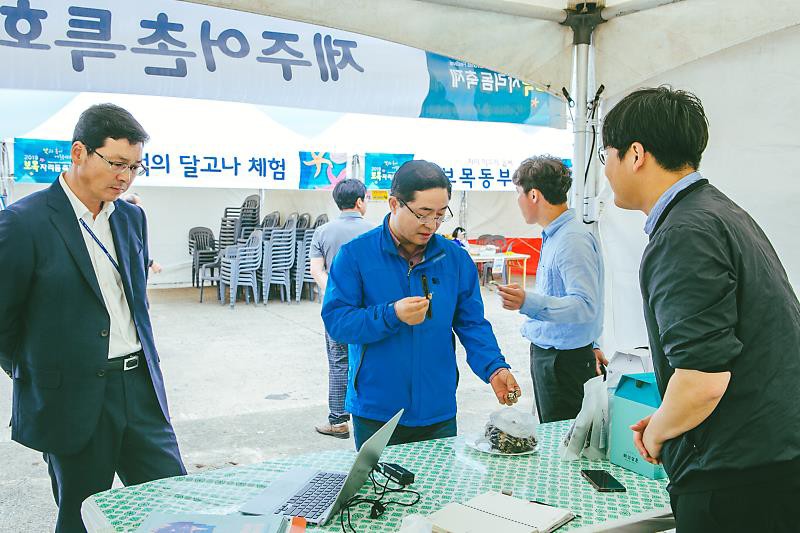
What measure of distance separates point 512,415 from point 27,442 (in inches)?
61.5

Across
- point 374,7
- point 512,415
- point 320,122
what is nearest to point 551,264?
point 512,415

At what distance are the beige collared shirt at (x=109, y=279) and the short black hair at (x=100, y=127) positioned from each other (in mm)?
175

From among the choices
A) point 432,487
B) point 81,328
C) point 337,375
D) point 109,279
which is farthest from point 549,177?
point 337,375

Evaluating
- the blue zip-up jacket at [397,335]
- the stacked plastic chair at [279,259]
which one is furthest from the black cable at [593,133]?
the stacked plastic chair at [279,259]

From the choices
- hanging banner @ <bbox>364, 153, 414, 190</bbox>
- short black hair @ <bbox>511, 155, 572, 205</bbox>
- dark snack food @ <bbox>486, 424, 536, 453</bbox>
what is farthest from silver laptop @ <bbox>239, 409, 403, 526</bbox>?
hanging banner @ <bbox>364, 153, 414, 190</bbox>

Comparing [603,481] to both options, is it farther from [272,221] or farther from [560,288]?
[272,221]

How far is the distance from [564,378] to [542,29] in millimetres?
1790

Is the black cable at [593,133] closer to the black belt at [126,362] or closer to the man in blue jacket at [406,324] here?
the man in blue jacket at [406,324]

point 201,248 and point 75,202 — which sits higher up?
point 75,202

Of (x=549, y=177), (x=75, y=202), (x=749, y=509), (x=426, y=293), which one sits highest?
(x=549, y=177)

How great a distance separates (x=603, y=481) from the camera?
6.15 feet

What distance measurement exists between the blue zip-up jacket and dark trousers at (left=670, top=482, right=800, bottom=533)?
96cm

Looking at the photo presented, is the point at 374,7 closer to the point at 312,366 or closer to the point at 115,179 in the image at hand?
the point at 115,179

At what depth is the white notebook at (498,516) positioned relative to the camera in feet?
5.04
